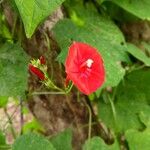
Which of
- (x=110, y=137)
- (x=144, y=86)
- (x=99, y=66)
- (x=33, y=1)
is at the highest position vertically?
(x=33, y=1)

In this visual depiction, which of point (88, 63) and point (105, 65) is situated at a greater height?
point (88, 63)

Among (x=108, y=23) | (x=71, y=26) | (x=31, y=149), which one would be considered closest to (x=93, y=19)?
(x=108, y=23)

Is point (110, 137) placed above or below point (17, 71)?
below

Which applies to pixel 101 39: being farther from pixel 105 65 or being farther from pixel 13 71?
pixel 13 71

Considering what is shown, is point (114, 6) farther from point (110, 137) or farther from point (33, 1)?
point (33, 1)

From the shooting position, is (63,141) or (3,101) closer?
(63,141)

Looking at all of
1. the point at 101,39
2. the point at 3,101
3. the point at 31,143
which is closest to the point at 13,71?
the point at 31,143
